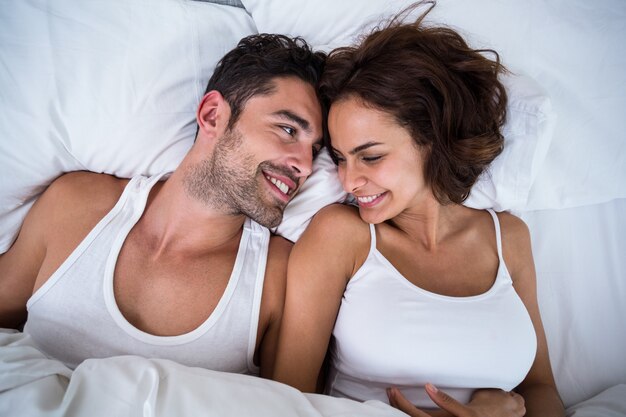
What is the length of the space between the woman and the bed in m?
0.16

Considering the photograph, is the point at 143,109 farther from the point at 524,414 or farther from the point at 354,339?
the point at 524,414

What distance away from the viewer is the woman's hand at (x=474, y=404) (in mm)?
1139

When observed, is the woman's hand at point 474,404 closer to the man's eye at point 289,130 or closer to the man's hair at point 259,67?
the man's eye at point 289,130

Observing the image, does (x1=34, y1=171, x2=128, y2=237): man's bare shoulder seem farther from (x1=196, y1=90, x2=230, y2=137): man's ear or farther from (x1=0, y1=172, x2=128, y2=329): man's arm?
(x1=196, y1=90, x2=230, y2=137): man's ear

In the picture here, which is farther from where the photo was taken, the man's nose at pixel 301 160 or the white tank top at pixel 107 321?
the man's nose at pixel 301 160

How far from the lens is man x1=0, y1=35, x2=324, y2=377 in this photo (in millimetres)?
1223

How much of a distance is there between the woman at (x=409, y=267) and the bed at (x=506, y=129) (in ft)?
0.52

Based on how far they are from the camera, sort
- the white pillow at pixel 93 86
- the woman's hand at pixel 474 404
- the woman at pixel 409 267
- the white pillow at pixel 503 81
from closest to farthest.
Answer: the woman's hand at pixel 474 404 < the woman at pixel 409 267 < the white pillow at pixel 93 86 < the white pillow at pixel 503 81

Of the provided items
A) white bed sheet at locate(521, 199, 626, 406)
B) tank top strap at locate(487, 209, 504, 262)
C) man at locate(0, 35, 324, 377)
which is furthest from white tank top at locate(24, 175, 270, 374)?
white bed sheet at locate(521, 199, 626, 406)

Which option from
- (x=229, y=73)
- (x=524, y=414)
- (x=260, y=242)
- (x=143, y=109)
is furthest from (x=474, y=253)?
(x=143, y=109)

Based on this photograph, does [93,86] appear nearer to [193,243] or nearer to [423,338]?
Result: [193,243]

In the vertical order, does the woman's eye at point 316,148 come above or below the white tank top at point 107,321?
above

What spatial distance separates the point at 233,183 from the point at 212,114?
0.90 ft

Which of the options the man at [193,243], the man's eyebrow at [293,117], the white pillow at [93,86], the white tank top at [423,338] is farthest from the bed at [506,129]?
the white tank top at [423,338]
